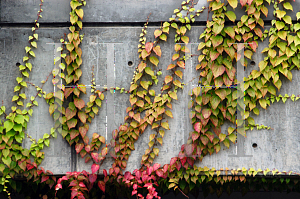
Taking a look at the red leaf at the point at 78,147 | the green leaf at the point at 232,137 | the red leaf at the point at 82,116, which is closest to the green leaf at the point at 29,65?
the red leaf at the point at 82,116

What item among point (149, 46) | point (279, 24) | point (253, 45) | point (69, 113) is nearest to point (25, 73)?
point (69, 113)

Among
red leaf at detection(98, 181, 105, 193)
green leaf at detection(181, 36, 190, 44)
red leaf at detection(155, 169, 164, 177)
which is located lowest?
red leaf at detection(98, 181, 105, 193)

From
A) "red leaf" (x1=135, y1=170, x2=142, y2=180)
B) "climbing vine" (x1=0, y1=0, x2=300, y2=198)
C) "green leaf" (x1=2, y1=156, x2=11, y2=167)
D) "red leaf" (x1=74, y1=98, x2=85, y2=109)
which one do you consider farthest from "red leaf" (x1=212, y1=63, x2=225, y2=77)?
"green leaf" (x1=2, y1=156, x2=11, y2=167)

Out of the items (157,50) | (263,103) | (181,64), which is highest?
(157,50)

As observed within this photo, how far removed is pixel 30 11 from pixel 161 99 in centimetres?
163

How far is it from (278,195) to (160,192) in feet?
4.49

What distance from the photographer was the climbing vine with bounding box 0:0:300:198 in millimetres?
2443

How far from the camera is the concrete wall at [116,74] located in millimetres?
2461

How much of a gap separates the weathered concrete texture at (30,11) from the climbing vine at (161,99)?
62 mm

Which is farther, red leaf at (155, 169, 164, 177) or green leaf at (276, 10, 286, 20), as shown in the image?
red leaf at (155, 169, 164, 177)

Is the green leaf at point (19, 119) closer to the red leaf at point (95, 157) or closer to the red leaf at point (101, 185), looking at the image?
the red leaf at point (95, 157)

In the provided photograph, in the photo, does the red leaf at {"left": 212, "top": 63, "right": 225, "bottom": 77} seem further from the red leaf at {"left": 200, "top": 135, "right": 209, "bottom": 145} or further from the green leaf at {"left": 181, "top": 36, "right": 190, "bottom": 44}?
the red leaf at {"left": 200, "top": 135, "right": 209, "bottom": 145}

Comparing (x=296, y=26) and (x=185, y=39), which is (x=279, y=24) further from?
(x=185, y=39)

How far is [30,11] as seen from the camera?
244cm
